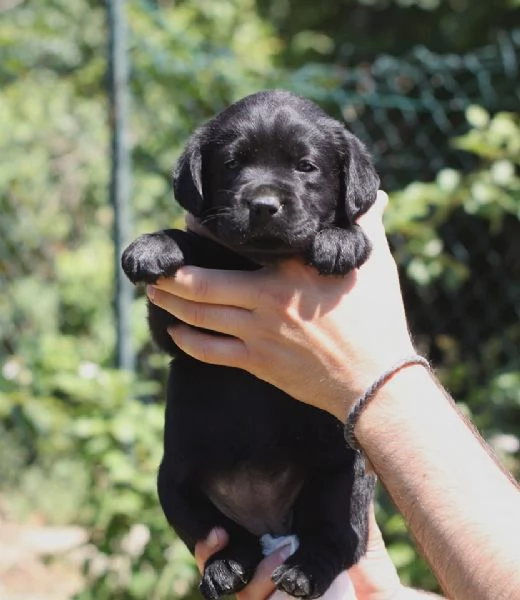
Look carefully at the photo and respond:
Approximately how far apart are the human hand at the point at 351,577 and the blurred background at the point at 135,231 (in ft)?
3.63

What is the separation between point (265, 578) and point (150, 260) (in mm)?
759

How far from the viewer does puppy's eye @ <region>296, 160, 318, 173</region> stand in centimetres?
267

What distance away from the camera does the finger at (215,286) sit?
2.54m

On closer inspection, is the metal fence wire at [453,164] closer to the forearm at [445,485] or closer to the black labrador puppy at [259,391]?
the black labrador puppy at [259,391]

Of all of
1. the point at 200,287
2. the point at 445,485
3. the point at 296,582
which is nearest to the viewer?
the point at 445,485

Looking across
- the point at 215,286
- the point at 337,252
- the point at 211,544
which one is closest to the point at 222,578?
the point at 211,544

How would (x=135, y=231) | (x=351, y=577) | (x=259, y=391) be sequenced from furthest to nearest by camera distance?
1. (x=135, y=231)
2. (x=351, y=577)
3. (x=259, y=391)

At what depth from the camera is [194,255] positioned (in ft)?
8.90

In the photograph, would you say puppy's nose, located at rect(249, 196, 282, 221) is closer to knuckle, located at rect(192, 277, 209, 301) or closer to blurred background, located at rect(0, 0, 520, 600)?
knuckle, located at rect(192, 277, 209, 301)

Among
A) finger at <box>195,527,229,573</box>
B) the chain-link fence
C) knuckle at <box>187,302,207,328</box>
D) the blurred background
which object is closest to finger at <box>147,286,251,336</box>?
knuckle at <box>187,302,207,328</box>

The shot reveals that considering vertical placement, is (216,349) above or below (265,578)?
above

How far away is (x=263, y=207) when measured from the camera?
248 cm

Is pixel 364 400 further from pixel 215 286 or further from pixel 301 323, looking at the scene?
pixel 215 286

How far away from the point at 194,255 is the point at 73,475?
298cm
